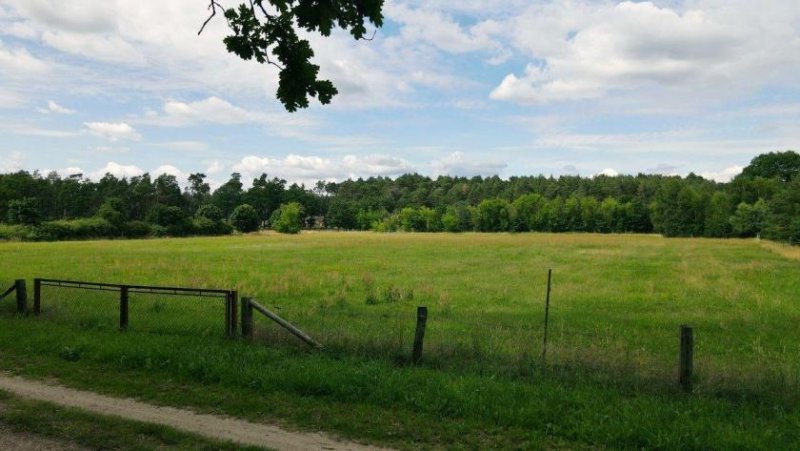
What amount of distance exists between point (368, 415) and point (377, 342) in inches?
133

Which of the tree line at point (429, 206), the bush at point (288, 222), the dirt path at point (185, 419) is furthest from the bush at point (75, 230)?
the dirt path at point (185, 419)

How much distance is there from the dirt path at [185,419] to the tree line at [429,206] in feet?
250

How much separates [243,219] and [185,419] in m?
125

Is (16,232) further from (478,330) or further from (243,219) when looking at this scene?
(478,330)

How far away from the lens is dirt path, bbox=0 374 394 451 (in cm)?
608

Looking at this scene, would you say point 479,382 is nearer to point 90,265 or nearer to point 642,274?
point 642,274

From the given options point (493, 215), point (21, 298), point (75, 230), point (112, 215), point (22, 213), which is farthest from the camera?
point (493, 215)

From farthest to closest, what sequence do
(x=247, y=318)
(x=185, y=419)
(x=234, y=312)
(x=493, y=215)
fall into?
(x=493, y=215)
(x=234, y=312)
(x=247, y=318)
(x=185, y=419)

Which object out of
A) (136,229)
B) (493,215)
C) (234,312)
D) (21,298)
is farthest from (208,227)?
(234,312)

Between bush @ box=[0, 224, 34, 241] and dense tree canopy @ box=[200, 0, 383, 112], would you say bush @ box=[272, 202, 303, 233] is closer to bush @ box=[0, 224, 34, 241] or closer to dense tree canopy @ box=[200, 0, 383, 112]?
bush @ box=[0, 224, 34, 241]

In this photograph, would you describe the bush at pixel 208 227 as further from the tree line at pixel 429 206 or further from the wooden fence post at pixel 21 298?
the wooden fence post at pixel 21 298

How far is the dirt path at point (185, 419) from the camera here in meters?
6.08

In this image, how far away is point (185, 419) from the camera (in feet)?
22.4

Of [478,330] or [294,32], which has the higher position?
[294,32]
